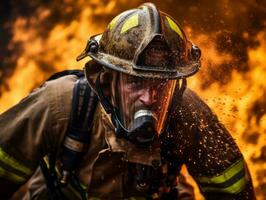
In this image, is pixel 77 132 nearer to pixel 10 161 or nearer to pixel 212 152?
pixel 10 161

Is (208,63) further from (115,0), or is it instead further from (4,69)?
(4,69)

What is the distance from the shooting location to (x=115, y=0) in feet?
25.9

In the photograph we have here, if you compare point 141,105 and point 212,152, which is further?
point 212,152

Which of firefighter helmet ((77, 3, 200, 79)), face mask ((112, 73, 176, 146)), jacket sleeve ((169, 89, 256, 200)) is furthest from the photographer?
jacket sleeve ((169, 89, 256, 200))

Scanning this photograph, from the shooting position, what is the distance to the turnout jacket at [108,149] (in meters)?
3.24

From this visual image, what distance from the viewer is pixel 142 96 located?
3098 millimetres

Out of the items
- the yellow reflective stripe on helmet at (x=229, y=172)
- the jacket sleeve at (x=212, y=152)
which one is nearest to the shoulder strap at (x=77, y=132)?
the jacket sleeve at (x=212, y=152)

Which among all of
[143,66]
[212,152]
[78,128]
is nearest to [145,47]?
[143,66]

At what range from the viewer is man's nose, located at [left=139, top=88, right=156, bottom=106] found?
121 inches

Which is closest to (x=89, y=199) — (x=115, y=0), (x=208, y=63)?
(x=208, y=63)

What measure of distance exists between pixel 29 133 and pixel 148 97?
26.5 inches

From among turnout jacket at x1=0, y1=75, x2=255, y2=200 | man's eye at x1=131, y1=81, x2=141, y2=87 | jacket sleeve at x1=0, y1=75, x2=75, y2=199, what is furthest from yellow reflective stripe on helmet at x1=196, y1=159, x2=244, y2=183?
jacket sleeve at x1=0, y1=75, x2=75, y2=199

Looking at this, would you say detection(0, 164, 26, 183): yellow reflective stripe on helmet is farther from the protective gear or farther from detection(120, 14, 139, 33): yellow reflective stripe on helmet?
detection(120, 14, 139, 33): yellow reflective stripe on helmet

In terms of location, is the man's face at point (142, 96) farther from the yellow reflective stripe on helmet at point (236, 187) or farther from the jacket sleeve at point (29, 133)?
the yellow reflective stripe on helmet at point (236, 187)
